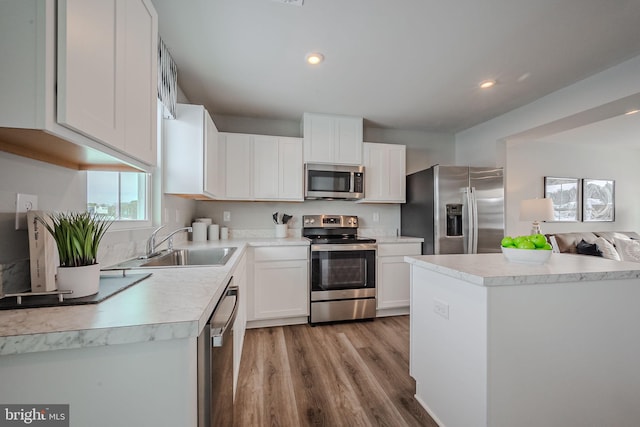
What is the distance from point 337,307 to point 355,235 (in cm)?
101

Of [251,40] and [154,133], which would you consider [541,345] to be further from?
[251,40]

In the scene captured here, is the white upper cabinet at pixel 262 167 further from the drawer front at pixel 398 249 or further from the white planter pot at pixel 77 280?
the white planter pot at pixel 77 280

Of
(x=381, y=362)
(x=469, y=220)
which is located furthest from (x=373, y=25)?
(x=381, y=362)

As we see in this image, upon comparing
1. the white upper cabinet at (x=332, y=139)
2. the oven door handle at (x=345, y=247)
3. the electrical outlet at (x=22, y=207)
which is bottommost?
the oven door handle at (x=345, y=247)

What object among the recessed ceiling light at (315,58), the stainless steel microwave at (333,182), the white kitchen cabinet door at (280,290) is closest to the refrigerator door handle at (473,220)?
the stainless steel microwave at (333,182)

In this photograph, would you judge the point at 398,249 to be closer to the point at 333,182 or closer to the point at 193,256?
the point at 333,182

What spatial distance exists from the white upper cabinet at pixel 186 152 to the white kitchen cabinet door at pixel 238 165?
73 centimetres

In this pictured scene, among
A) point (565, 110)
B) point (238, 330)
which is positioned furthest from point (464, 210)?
point (238, 330)

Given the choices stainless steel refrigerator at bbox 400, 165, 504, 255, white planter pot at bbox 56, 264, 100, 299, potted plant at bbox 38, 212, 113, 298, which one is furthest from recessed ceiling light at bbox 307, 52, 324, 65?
white planter pot at bbox 56, 264, 100, 299

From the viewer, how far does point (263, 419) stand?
1438mm

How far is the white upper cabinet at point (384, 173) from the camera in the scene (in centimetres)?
323

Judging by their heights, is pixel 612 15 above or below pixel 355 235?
above

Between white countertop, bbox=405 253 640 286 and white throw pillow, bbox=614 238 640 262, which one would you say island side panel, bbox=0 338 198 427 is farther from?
white throw pillow, bbox=614 238 640 262

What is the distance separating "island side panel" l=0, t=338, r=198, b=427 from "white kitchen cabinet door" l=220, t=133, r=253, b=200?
2.34 meters
